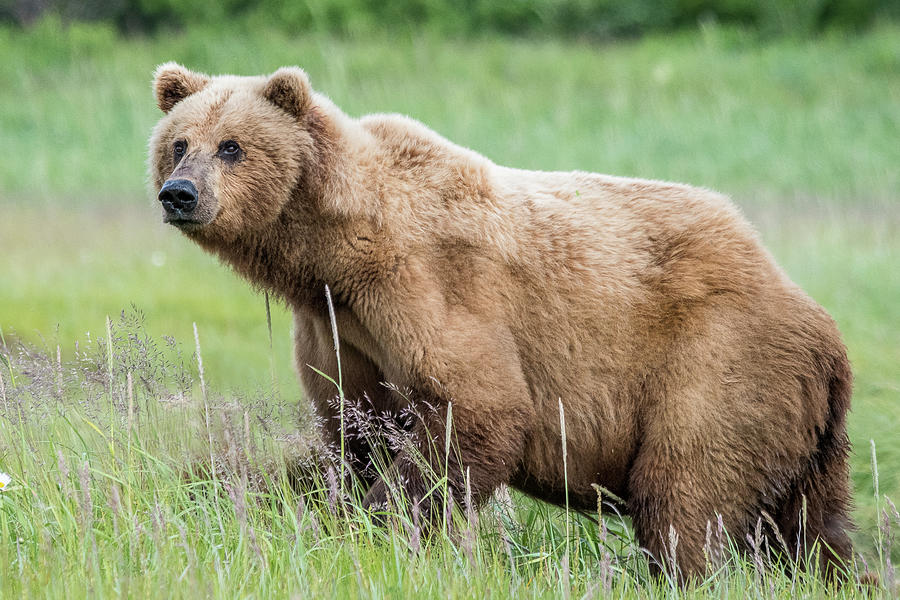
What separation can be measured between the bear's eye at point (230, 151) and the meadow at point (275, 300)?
2.11 ft

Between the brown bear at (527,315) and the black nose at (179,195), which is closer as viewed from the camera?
the black nose at (179,195)

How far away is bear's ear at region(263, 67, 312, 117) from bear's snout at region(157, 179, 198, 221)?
21.4 inches

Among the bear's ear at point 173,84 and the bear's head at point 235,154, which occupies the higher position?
the bear's ear at point 173,84

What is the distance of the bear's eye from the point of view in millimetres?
4488

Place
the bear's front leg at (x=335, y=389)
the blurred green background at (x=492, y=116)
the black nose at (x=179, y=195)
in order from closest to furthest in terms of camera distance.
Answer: the black nose at (x=179, y=195) → the bear's front leg at (x=335, y=389) → the blurred green background at (x=492, y=116)

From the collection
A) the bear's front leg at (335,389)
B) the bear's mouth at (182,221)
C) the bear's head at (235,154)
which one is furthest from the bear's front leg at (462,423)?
the bear's mouth at (182,221)

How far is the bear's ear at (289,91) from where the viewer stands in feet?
14.8

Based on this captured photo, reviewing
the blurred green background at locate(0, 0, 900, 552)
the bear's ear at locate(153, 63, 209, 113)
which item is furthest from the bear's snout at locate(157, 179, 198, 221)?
the blurred green background at locate(0, 0, 900, 552)

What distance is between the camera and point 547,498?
502cm

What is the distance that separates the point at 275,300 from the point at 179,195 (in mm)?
683

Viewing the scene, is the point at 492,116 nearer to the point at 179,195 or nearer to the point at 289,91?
the point at 289,91

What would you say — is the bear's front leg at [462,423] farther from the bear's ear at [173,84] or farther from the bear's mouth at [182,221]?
the bear's ear at [173,84]

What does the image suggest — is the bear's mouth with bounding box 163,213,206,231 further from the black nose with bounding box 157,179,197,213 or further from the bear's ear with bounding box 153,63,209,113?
the bear's ear with bounding box 153,63,209,113

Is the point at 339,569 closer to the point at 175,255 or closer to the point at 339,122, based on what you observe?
the point at 339,122
